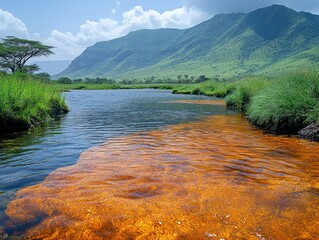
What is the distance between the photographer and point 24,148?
27.8ft

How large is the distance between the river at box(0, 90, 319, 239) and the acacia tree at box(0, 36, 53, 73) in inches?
2130

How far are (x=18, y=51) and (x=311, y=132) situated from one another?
58819 millimetres

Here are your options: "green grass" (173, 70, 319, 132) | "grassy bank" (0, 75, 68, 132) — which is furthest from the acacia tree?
"green grass" (173, 70, 319, 132)

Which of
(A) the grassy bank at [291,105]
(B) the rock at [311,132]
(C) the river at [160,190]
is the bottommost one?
(C) the river at [160,190]

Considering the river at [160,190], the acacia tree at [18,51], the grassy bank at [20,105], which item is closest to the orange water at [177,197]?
the river at [160,190]

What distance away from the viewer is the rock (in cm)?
982

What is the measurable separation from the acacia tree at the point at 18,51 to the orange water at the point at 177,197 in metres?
55.6

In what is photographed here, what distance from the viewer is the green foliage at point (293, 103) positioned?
1073 centimetres

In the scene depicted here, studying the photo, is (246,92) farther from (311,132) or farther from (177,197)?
(177,197)

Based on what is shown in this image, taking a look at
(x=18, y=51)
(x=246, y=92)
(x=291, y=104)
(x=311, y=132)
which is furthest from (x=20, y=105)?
(x=18, y=51)

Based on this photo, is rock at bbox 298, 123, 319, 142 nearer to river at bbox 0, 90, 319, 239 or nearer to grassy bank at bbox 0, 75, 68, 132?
river at bbox 0, 90, 319, 239

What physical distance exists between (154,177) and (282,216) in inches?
97.3

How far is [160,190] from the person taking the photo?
16.8 ft

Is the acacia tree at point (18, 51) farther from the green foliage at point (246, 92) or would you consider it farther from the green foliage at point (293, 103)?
the green foliage at point (293, 103)
